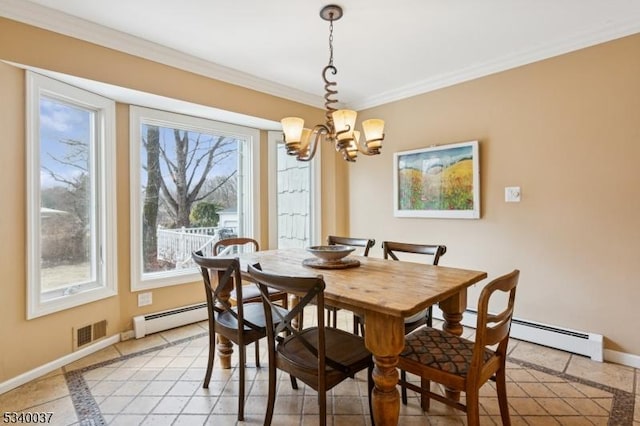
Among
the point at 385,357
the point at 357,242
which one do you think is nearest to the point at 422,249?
the point at 357,242

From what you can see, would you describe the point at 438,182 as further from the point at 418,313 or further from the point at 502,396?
the point at 502,396

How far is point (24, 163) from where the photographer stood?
227 centimetres

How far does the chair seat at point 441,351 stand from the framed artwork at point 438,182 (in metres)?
1.74

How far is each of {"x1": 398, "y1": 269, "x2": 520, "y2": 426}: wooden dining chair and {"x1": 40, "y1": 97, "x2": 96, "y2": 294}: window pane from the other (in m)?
2.63

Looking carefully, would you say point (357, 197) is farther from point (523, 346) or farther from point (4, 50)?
point (4, 50)

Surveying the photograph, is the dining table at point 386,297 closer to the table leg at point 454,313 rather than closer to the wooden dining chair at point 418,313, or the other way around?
the table leg at point 454,313

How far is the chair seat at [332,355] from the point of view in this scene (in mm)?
1584

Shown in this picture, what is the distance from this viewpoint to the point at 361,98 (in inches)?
162

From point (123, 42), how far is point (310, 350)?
2679 mm

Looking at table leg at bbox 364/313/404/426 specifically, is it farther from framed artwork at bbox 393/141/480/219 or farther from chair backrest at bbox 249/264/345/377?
framed artwork at bbox 393/141/480/219

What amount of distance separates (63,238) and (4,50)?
134 cm

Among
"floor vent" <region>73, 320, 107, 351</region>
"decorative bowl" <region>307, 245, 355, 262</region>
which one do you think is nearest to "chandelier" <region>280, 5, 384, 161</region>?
"decorative bowl" <region>307, 245, 355, 262</region>

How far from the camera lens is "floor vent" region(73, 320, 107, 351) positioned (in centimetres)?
262

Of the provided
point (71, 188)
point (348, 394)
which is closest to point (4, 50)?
point (71, 188)
